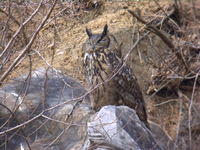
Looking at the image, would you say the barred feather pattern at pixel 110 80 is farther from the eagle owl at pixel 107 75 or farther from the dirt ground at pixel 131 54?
the dirt ground at pixel 131 54

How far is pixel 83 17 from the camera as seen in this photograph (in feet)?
16.7

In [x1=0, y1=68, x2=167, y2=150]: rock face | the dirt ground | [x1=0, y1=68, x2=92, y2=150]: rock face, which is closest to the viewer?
[x1=0, y1=68, x2=167, y2=150]: rock face

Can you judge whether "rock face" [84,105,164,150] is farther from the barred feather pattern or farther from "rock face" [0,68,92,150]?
the barred feather pattern

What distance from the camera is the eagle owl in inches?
116

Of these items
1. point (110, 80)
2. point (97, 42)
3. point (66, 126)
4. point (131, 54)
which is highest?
point (97, 42)

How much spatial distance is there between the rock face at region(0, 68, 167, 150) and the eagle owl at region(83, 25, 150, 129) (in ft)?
1.00

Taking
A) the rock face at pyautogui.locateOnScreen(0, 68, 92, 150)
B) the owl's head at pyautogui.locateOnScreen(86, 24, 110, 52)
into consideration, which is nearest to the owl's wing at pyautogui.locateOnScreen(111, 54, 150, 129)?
the owl's head at pyautogui.locateOnScreen(86, 24, 110, 52)

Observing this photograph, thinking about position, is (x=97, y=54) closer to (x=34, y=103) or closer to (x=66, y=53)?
(x=34, y=103)

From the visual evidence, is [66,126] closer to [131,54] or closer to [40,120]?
[40,120]

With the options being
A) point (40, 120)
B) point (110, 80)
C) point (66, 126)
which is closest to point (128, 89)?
point (110, 80)

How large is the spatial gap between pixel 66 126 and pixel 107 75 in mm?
889

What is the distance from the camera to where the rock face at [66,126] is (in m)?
2.14

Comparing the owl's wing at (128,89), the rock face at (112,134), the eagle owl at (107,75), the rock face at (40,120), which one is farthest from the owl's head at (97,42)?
the rock face at (112,134)

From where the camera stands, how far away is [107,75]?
2.92 m
